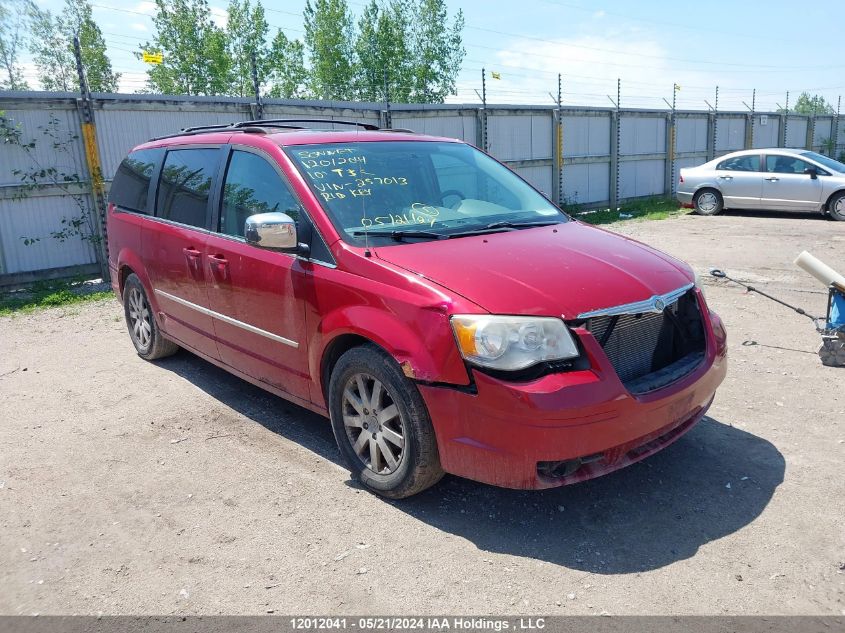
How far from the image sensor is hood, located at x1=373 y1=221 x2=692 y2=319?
318 centimetres

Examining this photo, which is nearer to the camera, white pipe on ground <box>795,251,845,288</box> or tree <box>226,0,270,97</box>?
white pipe on ground <box>795,251,845,288</box>

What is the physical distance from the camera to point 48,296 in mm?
9086

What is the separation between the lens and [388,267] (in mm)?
3422

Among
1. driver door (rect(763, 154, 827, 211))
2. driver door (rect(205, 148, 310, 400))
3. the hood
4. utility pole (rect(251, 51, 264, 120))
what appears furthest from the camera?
driver door (rect(763, 154, 827, 211))

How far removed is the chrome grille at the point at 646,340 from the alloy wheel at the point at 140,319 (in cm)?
414

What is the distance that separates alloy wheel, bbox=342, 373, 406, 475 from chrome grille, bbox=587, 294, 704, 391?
106cm

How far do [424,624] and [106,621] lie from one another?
1.28m

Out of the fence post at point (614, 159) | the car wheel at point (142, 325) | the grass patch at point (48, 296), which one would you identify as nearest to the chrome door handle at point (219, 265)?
the car wheel at point (142, 325)

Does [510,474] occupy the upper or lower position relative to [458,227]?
lower

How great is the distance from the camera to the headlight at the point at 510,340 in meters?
3.02

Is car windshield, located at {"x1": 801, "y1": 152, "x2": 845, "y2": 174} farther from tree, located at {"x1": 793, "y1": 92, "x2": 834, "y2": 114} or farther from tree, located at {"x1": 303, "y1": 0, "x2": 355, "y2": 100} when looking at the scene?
tree, located at {"x1": 303, "y1": 0, "x2": 355, "y2": 100}

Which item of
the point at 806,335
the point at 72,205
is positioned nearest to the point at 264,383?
the point at 806,335

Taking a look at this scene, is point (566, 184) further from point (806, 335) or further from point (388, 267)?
point (388, 267)

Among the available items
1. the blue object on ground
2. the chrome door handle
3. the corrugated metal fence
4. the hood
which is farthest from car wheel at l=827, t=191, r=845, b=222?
the chrome door handle
